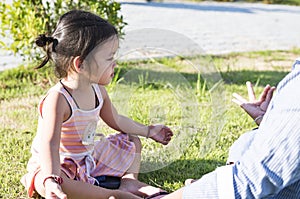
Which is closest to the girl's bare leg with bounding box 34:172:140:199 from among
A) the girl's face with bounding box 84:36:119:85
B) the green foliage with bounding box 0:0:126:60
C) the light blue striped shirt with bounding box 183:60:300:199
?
the girl's face with bounding box 84:36:119:85

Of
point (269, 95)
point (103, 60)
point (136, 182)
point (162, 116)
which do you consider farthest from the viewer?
point (162, 116)

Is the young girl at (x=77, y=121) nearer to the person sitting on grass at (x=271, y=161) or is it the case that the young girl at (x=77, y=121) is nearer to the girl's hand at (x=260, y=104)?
the girl's hand at (x=260, y=104)

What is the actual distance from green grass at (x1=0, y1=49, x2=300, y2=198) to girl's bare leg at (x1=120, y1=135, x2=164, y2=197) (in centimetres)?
6

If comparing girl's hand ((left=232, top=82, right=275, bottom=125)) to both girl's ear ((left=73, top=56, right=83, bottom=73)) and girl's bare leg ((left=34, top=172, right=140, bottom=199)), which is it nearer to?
girl's bare leg ((left=34, top=172, right=140, bottom=199))

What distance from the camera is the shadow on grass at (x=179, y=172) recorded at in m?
2.97

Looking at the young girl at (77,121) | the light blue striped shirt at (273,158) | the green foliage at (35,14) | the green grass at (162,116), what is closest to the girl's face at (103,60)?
the young girl at (77,121)

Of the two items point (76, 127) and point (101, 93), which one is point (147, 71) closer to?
point (101, 93)

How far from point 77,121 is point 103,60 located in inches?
12.5

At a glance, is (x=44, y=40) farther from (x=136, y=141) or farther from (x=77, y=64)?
(x=136, y=141)

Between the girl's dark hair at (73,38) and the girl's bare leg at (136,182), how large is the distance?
0.57 m

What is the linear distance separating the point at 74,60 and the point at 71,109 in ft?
0.72

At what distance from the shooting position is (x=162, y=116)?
12.1 ft

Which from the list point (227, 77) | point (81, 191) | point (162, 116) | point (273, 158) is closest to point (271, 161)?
point (273, 158)

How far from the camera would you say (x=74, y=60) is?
2.60 meters
